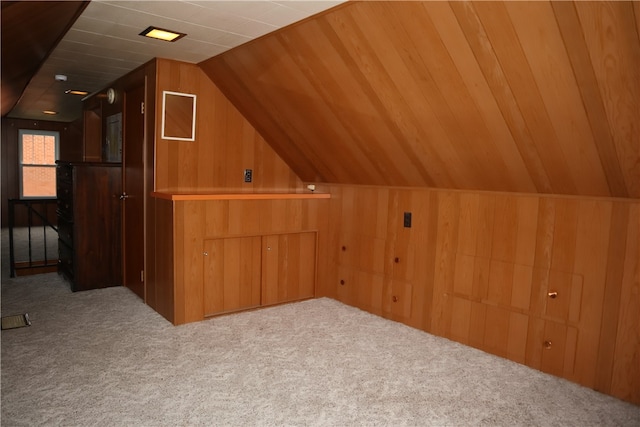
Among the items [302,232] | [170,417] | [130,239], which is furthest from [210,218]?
[170,417]

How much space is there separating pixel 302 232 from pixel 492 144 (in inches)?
82.8

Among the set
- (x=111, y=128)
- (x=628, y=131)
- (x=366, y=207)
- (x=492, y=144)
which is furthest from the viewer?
(x=111, y=128)

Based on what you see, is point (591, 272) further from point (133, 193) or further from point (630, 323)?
point (133, 193)

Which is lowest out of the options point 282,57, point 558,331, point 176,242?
point 558,331

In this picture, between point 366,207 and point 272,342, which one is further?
point 366,207

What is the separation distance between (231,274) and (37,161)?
737cm

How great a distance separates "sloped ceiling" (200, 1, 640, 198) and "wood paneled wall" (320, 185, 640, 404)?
0.16 meters

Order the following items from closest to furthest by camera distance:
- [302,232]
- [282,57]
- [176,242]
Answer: [282,57] < [176,242] < [302,232]

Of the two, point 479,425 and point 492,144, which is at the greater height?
point 492,144

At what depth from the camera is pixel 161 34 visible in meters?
3.13

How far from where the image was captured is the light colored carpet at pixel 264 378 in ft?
7.43

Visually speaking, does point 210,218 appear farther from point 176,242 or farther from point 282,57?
point 282,57

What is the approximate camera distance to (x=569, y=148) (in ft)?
7.95

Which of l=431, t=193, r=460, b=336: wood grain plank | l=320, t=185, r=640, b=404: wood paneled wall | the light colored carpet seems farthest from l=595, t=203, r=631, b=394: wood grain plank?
l=431, t=193, r=460, b=336: wood grain plank
